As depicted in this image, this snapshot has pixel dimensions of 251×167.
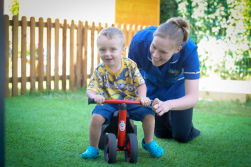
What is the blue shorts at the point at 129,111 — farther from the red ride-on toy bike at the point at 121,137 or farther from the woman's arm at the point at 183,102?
the woman's arm at the point at 183,102

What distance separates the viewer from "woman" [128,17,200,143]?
230 centimetres

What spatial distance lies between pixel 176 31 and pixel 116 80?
28.1 inches

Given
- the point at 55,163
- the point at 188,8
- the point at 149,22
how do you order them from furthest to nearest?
the point at 149,22
the point at 188,8
the point at 55,163

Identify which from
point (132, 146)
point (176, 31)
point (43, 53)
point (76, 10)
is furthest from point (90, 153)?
point (76, 10)

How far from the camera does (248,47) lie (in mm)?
6652

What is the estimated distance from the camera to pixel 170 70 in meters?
2.78

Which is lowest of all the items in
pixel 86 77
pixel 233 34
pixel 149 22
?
pixel 86 77

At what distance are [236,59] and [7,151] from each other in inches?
239

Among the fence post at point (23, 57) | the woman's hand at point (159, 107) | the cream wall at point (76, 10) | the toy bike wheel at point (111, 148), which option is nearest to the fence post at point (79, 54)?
the fence post at point (23, 57)

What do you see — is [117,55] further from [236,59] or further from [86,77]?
[236,59]

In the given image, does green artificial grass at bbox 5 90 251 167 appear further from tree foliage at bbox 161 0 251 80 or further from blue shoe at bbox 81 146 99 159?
tree foliage at bbox 161 0 251 80

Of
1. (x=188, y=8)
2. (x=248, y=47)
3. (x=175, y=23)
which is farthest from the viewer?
(x=188, y=8)

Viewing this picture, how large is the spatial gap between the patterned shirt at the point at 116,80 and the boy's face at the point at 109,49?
0.38 feet

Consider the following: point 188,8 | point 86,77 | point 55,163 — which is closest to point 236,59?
point 188,8
